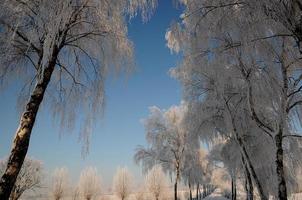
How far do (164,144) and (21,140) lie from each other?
18.0 m

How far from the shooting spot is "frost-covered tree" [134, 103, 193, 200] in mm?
21562

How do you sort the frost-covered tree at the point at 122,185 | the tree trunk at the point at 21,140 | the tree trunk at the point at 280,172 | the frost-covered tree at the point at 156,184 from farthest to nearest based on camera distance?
the frost-covered tree at the point at 122,185 < the frost-covered tree at the point at 156,184 < the tree trunk at the point at 280,172 < the tree trunk at the point at 21,140

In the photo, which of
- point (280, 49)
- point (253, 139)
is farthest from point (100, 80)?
point (253, 139)

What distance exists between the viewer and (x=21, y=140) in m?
4.64

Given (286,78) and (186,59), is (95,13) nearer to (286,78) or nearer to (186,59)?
(186,59)

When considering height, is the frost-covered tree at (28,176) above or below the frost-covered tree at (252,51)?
below

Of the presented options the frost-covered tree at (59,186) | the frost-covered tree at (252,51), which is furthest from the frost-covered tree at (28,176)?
the frost-covered tree at (252,51)

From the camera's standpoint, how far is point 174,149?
21.8 m

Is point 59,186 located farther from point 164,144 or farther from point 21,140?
point 21,140

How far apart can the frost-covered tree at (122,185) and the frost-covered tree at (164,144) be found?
16.3m

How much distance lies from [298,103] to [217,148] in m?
17.6

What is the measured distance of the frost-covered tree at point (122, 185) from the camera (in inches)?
1474

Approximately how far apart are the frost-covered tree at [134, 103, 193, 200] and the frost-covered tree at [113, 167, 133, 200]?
1630cm

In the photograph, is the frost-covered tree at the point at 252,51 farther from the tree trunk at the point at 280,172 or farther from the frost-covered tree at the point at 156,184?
the frost-covered tree at the point at 156,184
